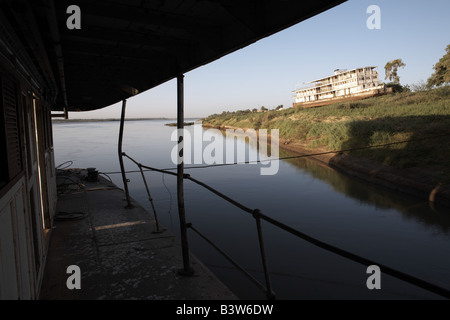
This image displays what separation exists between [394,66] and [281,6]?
63.1 meters

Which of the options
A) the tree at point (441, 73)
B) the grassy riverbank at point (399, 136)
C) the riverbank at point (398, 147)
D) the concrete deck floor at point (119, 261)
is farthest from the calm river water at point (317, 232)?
the tree at point (441, 73)

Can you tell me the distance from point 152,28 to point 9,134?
6.38 feet

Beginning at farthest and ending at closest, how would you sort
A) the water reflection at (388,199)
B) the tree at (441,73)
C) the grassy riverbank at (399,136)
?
1. the tree at (441,73)
2. the grassy riverbank at (399,136)
3. the water reflection at (388,199)

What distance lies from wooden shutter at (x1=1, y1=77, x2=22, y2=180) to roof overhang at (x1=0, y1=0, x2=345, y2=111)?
0.55 metres

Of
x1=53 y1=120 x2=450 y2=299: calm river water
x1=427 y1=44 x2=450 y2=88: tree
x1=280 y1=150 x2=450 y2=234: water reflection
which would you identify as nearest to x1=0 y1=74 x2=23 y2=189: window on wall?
x1=53 y1=120 x2=450 y2=299: calm river water

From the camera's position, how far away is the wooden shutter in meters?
2.30

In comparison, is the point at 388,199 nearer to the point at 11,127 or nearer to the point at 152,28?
the point at 152,28

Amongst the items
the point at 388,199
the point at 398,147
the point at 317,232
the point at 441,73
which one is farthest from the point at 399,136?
the point at 441,73

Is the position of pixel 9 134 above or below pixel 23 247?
above

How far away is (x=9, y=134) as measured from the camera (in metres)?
2.39

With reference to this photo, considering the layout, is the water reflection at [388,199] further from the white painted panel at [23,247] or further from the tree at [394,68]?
the tree at [394,68]

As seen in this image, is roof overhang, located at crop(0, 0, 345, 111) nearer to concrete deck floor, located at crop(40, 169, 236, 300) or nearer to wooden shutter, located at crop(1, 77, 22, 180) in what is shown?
wooden shutter, located at crop(1, 77, 22, 180)

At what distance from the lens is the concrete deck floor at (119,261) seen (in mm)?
3623

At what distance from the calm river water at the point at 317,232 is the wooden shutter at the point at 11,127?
444cm
